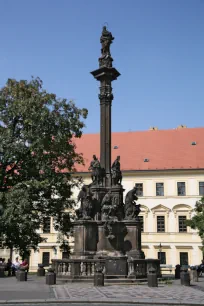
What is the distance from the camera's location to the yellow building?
1518 inches

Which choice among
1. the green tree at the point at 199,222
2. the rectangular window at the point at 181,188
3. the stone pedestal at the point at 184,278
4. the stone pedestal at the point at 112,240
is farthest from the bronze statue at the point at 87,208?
the rectangular window at the point at 181,188

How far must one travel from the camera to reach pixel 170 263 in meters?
38.4

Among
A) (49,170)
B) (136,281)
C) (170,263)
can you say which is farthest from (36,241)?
(170,263)

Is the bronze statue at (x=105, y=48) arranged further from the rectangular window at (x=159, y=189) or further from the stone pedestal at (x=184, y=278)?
the rectangular window at (x=159, y=189)

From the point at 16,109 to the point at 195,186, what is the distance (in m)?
22.6

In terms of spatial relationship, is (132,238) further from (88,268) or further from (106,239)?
(88,268)

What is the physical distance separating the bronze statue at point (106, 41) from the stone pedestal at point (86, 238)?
803cm

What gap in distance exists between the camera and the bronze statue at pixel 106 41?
1838 centimetres

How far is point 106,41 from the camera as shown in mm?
18344

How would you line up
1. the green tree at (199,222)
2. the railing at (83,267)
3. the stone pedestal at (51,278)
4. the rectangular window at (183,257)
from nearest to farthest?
the stone pedestal at (51,278) < the railing at (83,267) < the green tree at (199,222) < the rectangular window at (183,257)

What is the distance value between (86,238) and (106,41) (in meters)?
9.04

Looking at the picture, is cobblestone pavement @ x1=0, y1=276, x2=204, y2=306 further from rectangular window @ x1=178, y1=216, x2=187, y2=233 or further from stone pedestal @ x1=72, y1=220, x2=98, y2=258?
rectangular window @ x1=178, y1=216, x2=187, y2=233

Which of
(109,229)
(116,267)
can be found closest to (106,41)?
(109,229)

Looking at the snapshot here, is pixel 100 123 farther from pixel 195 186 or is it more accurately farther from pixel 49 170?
pixel 195 186
